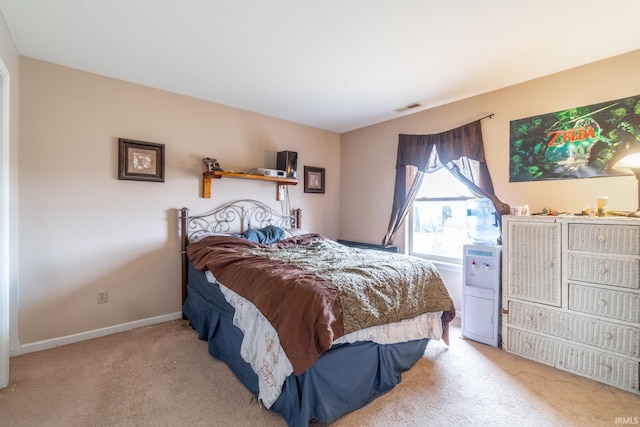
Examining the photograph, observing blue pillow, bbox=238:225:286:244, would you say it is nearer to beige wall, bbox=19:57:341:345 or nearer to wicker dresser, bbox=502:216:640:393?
beige wall, bbox=19:57:341:345

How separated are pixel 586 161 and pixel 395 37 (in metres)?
1.97

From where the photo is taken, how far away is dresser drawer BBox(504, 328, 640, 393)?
1.96 m

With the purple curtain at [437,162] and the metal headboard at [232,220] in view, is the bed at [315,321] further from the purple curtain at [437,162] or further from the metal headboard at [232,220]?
the purple curtain at [437,162]

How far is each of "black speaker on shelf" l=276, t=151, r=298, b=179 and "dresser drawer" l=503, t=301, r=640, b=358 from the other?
276 cm

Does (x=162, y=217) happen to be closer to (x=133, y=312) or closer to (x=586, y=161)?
(x=133, y=312)

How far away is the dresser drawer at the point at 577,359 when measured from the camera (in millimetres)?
1965

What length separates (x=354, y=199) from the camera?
4.48 meters

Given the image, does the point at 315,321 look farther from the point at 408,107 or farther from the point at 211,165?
the point at 408,107

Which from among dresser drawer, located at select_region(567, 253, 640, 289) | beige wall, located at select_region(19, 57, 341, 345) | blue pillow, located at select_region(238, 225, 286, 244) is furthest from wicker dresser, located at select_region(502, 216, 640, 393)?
beige wall, located at select_region(19, 57, 341, 345)

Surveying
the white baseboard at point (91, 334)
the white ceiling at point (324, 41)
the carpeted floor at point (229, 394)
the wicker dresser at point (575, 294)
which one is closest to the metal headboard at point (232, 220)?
the white baseboard at point (91, 334)

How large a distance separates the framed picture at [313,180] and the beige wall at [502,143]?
0.46 m

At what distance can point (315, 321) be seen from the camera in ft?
4.92

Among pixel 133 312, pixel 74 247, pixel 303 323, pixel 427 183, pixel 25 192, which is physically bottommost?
pixel 133 312

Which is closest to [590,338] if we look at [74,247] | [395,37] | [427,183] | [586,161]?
[586,161]
